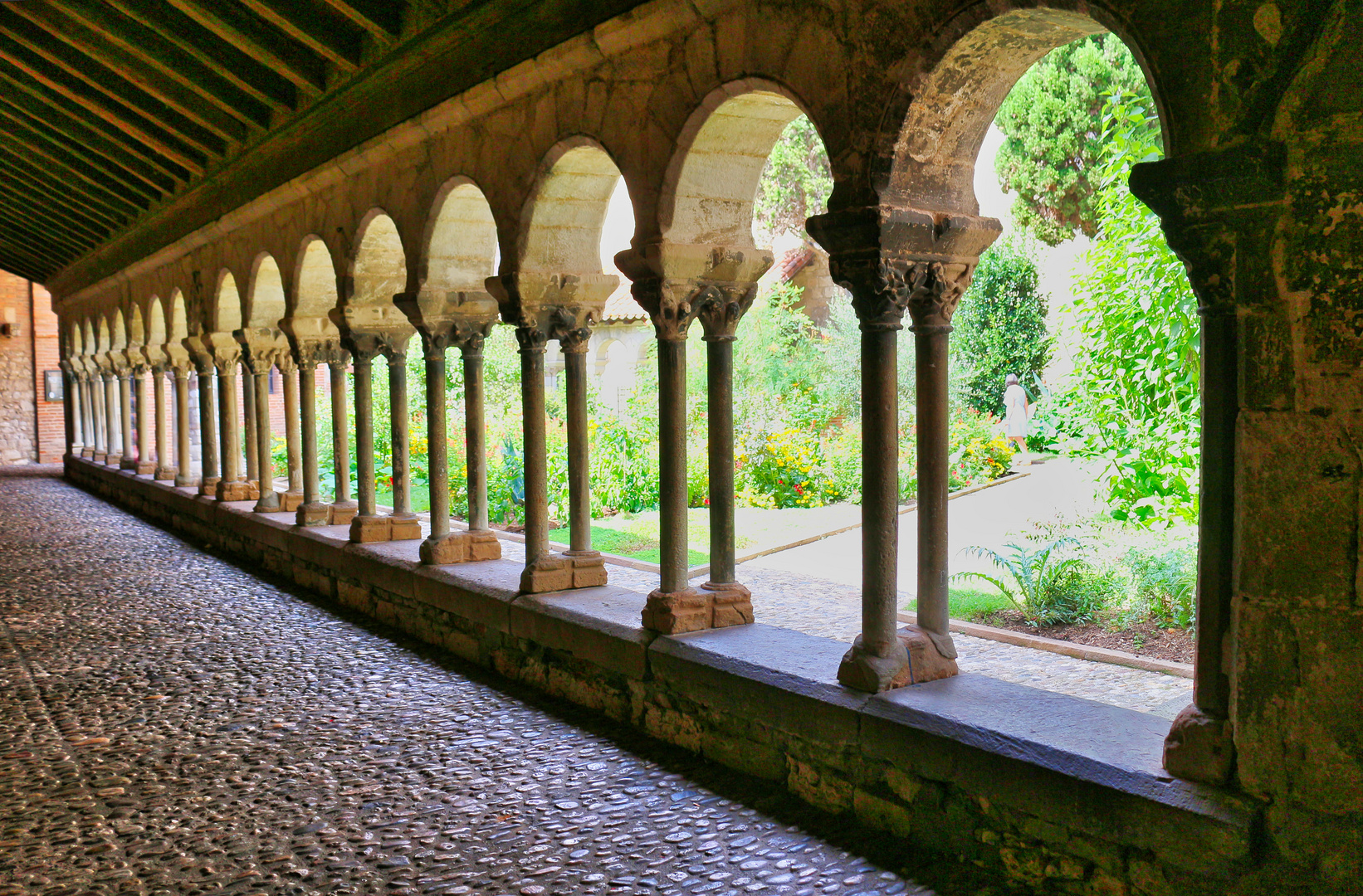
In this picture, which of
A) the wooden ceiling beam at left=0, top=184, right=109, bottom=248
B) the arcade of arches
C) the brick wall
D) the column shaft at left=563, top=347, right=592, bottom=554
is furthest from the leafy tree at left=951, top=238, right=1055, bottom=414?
the brick wall

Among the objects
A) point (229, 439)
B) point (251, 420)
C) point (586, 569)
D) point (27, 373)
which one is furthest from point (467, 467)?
point (27, 373)

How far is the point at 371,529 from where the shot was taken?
634 centimetres

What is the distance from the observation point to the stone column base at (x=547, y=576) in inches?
184

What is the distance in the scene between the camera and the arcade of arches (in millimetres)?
2119

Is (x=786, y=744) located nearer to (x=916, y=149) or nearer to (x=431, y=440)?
(x=916, y=149)

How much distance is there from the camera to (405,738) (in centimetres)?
388

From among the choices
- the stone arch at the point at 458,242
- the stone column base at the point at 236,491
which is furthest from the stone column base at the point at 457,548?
the stone column base at the point at 236,491

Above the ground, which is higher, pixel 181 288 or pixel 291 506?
pixel 181 288

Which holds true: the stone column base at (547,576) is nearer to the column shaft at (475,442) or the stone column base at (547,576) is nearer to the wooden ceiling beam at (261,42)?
the column shaft at (475,442)

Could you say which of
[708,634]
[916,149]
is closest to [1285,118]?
[916,149]

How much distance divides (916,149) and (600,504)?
21.1 ft

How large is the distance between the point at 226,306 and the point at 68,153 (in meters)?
2.43

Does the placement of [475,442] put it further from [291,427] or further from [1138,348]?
[291,427]

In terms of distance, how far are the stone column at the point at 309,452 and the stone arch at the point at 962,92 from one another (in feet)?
17.5
